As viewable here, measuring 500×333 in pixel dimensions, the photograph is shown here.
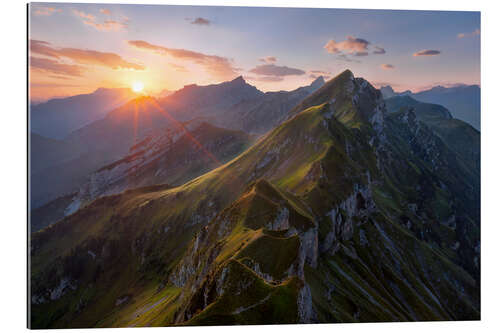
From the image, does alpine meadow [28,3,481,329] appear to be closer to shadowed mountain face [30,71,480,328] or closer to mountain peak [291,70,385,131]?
shadowed mountain face [30,71,480,328]

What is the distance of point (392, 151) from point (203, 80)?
156 meters

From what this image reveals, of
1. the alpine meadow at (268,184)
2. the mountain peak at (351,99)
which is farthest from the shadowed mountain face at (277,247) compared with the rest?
the mountain peak at (351,99)

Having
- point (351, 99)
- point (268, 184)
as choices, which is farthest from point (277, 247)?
point (351, 99)

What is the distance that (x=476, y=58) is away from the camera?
3212 centimetres

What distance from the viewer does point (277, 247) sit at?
2648 cm

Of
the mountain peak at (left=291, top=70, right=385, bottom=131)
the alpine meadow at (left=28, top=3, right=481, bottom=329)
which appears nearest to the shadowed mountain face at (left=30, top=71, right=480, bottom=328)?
the alpine meadow at (left=28, top=3, right=481, bottom=329)

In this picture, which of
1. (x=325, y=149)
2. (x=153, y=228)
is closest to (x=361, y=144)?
(x=325, y=149)

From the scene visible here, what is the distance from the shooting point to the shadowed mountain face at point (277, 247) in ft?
84.8

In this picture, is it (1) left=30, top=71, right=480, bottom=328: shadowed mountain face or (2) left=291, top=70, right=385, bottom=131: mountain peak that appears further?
(2) left=291, top=70, right=385, bottom=131: mountain peak

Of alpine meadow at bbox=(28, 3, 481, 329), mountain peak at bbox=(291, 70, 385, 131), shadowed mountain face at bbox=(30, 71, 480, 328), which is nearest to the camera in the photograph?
shadowed mountain face at bbox=(30, 71, 480, 328)

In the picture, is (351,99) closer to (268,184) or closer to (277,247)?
(268,184)

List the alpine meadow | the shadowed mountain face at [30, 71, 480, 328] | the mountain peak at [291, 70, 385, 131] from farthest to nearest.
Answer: the mountain peak at [291, 70, 385, 131], the alpine meadow, the shadowed mountain face at [30, 71, 480, 328]

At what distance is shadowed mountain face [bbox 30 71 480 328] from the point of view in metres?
25.8
